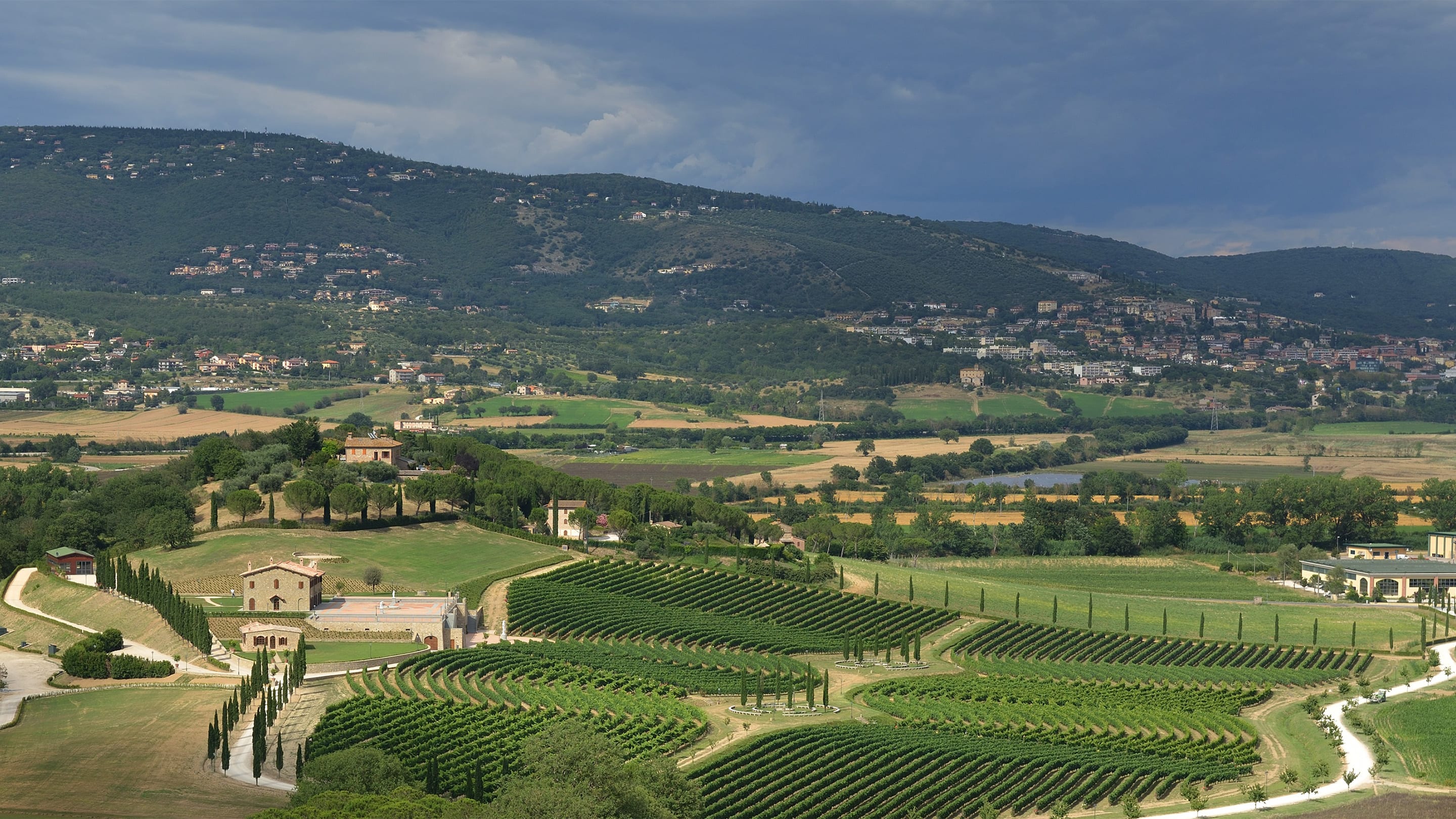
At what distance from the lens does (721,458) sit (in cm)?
14200

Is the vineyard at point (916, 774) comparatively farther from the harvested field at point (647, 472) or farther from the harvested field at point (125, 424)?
the harvested field at point (125, 424)

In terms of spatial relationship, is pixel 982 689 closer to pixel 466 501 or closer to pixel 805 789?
pixel 805 789

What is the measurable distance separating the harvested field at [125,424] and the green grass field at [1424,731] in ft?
302

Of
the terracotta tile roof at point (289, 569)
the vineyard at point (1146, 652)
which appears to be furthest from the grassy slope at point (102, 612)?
the vineyard at point (1146, 652)

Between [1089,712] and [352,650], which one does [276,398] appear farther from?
[1089,712]

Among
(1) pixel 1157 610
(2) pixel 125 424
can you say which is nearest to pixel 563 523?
(1) pixel 1157 610

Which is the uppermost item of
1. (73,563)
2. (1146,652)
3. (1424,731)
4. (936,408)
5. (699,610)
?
(936,408)

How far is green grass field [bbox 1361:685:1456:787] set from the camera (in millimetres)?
52344

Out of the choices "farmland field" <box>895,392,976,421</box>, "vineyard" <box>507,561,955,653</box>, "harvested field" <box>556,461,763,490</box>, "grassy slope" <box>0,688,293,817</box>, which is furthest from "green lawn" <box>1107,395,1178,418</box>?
"grassy slope" <box>0,688,293,817</box>

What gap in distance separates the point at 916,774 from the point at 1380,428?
152 metres

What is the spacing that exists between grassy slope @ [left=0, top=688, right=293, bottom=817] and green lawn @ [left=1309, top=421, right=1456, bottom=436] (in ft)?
491

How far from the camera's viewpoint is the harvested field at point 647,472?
121 m

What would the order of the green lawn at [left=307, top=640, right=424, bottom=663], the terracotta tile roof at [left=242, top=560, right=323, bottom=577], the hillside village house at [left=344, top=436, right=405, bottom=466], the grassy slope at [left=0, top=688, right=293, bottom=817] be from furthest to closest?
the hillside village house at [left=344, top=436, right=405, bottom=466] < the terracotta tile roof at [left=242, top=560, right=323, bottom=577] < the green lawn at [left=307, top=640, right=424, bottom=663] < the grassy slope at [left=0, top=688, right=293, bottom=817]

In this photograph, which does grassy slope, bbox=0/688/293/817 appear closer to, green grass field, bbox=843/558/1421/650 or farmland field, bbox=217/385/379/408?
green grass field, bbox=843/558/1421/650
